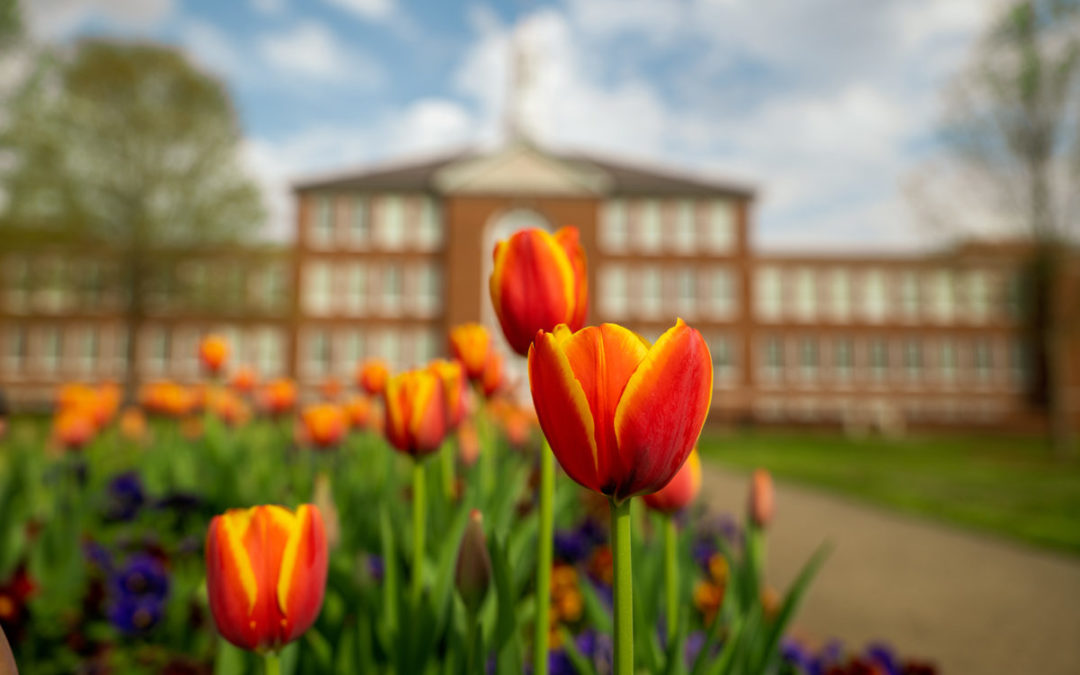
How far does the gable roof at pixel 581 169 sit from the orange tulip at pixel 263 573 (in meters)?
35.7

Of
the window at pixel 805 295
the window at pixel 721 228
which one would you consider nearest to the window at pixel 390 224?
the window at pixel 721 228

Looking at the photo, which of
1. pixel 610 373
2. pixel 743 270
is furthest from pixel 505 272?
pixel 743 270

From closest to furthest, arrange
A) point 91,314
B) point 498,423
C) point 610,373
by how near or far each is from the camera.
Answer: point 610,373 → point 498,423 → point 91,314

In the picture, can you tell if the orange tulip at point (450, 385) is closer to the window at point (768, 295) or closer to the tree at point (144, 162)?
the tree at point (144, 162)

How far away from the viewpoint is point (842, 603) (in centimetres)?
362

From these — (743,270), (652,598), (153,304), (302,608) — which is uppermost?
(743,270)

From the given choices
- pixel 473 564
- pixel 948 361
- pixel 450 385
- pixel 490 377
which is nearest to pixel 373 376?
pixel 490 377

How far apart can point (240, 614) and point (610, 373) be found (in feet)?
1.96

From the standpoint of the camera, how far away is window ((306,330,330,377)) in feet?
118

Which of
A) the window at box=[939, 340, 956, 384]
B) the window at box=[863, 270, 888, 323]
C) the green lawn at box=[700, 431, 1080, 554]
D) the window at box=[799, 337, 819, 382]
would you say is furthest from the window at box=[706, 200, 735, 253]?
the green lawn at box=[700, 431, 1080, 554]

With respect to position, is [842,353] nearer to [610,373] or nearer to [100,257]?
[100,257]

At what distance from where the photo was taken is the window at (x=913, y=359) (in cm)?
3912

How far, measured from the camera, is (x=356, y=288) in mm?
36656

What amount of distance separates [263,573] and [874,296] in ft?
144
